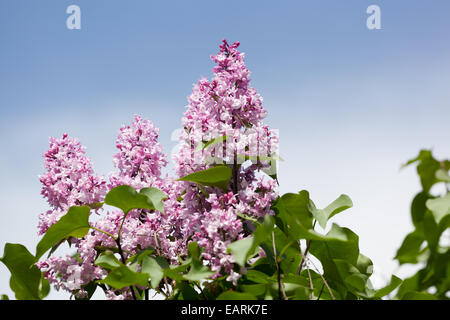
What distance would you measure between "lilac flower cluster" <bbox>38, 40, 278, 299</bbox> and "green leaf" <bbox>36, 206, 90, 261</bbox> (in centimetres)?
11

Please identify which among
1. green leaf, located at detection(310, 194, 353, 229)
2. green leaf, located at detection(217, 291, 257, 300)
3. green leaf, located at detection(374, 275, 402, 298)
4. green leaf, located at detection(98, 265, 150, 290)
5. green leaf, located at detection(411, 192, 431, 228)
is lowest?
green leaf, located at detection(374, 275, 402, 298)

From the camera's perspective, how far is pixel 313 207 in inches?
49.9

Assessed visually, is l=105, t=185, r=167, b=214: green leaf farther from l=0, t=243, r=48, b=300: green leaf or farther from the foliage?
the foliage

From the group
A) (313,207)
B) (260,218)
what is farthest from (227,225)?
(313,207)

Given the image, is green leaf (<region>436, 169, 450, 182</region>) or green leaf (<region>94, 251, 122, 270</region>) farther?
green leaf (<region>94, 251, 122, 270</region>)

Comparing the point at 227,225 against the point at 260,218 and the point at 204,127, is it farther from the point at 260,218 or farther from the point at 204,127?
the point at 204,127

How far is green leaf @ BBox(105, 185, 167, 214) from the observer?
1.12 metres

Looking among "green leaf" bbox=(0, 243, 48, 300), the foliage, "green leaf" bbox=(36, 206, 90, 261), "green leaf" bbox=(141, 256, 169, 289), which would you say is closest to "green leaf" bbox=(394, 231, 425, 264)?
the foliage

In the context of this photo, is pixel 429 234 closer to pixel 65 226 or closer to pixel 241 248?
pixel 241 248

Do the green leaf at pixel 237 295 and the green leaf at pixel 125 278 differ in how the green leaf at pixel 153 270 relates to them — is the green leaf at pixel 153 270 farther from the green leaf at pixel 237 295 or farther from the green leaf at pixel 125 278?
the green leaf at pixel 237 295

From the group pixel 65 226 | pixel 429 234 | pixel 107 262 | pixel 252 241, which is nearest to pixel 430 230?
pixel 429 234

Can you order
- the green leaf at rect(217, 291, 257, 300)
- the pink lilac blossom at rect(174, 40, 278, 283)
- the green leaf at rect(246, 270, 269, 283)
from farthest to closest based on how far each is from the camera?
1. the pink lilac blossom at rect(174, 40, 278, 283)
2. the green leaf at rect(246, 270, 269, 283)
3. the green leaf at rect(217, 291, 257, 300)

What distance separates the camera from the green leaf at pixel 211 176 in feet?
3.82
